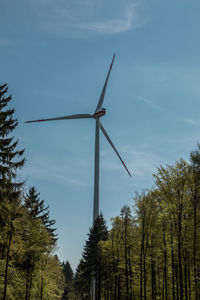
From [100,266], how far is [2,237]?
966 inches

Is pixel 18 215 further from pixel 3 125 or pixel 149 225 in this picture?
pixel 149 225

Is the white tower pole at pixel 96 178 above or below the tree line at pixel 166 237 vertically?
above

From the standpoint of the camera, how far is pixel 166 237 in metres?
29.5

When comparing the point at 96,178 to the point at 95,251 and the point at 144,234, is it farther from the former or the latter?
the point at 144,234

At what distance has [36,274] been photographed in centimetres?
3384

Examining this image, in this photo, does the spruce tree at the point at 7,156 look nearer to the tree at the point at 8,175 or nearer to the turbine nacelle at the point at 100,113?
the tree at the point at 8,175

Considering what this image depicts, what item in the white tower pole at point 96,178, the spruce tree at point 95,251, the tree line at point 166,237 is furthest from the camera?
the white tower pole at point 96,178

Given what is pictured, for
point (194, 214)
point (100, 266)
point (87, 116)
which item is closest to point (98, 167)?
point (87, 116)

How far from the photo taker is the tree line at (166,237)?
2436 cm

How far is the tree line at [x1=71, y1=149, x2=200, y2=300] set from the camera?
959 inches

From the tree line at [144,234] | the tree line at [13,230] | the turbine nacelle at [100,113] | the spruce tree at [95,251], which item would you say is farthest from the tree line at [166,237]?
the turbine nacelle at [100,113]

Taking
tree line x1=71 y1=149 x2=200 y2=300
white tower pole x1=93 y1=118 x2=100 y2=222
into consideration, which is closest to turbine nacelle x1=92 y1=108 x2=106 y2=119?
white tower pole x1=93 y1=118 x2=100 y2=222

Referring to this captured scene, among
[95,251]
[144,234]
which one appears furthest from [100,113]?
[144,234]

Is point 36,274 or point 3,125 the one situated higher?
point 3,125
